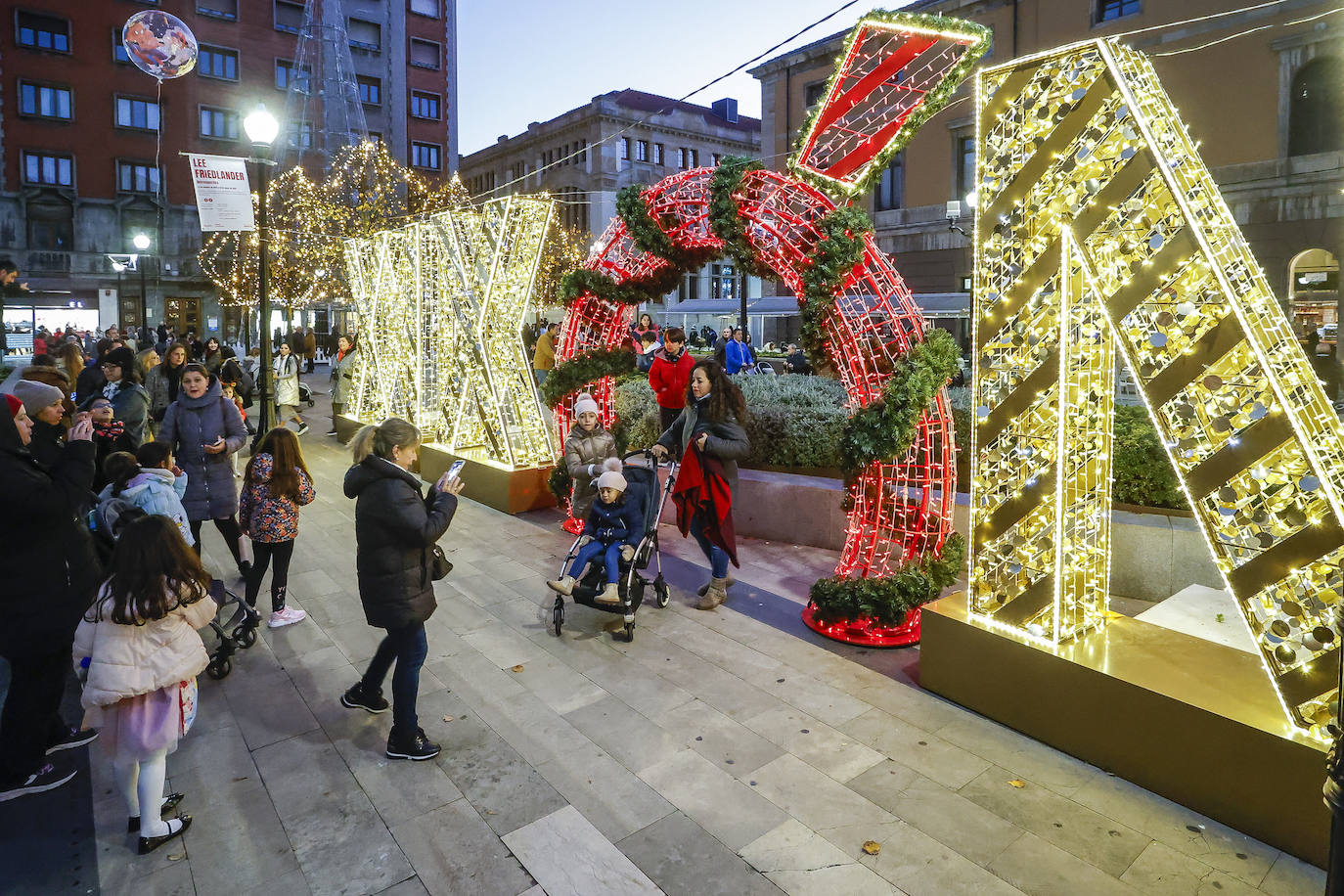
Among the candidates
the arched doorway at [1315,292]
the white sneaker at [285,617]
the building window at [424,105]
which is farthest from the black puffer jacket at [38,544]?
the building window at [424,105]

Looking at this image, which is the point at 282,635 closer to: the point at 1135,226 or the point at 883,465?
the point at 883,465

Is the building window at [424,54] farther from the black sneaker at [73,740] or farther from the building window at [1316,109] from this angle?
the black sneaker at [73,740]

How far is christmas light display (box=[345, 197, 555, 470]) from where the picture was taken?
970 centimetres

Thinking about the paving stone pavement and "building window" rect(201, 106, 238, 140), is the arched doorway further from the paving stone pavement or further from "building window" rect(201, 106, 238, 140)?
"building window" rect(201, 106, 238, 140)

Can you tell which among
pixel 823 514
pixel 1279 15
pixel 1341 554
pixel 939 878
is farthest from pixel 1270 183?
pixel 939 878

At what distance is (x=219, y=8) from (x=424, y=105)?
34.8ft

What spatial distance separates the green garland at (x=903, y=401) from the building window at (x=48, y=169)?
43.0m

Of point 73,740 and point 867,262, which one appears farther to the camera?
point 867,262

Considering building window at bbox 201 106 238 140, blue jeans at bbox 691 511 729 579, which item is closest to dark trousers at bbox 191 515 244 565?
blue jeans at bbox 691 511 729 579

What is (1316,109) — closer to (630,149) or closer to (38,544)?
(38,544)

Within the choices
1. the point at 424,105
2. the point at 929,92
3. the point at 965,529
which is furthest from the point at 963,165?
the point at 424,105

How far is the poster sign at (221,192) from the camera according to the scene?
10.8 m

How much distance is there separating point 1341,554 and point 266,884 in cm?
457

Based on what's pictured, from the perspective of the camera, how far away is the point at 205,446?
624 cm
